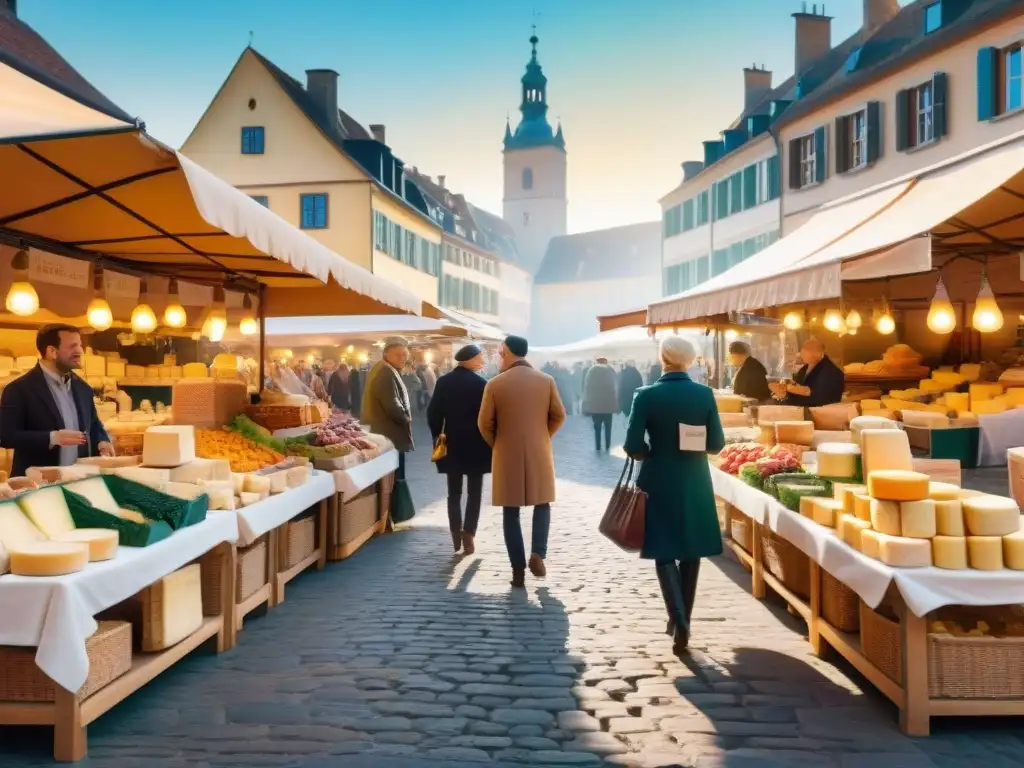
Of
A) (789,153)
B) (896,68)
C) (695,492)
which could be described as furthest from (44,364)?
(789,153)

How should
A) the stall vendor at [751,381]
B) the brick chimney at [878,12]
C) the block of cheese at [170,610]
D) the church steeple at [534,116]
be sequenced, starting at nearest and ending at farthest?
the block of cheese at [170,610], the stall vendor at [751,381], the brick chimney at [878,12], the church steeple at [534,116]

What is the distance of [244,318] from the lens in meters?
10.7

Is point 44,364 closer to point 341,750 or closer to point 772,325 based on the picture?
point 341,750

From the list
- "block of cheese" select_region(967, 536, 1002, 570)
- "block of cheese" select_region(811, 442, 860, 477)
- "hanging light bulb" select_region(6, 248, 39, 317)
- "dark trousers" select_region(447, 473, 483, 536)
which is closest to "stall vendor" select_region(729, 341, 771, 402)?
"dark trousers" select_region(447, 473, 483, 536)

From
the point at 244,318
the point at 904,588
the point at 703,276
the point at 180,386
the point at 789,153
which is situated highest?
the point at 789,153

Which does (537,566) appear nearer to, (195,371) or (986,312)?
(986,312)

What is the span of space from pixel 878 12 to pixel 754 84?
925cm

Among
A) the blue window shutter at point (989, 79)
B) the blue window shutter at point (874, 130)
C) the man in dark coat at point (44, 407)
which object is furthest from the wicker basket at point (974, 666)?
the blue window shutter at point (874, 130)

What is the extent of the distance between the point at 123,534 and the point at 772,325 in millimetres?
15223

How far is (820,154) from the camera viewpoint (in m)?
24.9

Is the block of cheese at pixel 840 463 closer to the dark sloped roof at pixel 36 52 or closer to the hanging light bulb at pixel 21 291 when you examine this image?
the hanging light bulb at pixel 21 291

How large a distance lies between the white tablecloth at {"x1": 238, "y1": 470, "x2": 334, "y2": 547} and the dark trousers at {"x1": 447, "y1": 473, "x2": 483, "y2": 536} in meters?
1.06

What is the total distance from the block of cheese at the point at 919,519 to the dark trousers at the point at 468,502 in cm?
A: 426

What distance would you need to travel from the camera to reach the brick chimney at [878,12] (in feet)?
88.0
